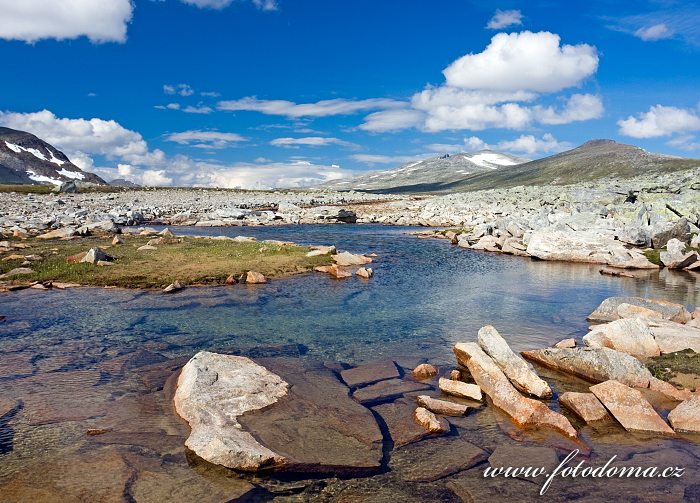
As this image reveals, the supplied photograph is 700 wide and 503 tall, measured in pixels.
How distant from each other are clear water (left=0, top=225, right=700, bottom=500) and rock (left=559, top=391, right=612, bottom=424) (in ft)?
6.17

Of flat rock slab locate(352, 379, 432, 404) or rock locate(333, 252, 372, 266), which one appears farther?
rock locate(333, 252, 372, 266)

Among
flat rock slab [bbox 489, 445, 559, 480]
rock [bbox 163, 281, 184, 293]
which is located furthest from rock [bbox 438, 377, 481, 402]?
rock [bbox 163, 281, 184, 293]

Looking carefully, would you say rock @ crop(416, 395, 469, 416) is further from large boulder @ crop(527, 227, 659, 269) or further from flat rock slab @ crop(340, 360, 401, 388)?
large boulder @ crop(527, 227, 659, 269)

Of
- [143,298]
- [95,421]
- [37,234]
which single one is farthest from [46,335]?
[37,234]

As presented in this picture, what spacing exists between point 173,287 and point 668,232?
3854cm

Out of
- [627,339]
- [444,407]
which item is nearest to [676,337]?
[627,339]

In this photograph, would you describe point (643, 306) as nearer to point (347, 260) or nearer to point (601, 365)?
point (601, 365)

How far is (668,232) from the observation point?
3784 centimetres

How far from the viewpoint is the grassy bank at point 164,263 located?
81.6ft

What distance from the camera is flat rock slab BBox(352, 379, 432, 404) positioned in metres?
12.0

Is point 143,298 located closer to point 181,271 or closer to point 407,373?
point 181,271

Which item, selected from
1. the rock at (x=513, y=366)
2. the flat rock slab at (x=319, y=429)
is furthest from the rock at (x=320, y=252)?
the flat rock slab at (x=319, y=429)

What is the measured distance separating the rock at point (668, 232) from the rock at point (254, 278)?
1276 inches

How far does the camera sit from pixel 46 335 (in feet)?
53.7
